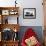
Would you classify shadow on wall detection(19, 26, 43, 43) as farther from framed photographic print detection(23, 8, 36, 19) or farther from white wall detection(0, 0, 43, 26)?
framed photographic print detection(23, 8, 36, 19)

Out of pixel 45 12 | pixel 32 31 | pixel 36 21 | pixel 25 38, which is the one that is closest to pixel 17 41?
pixel 25 38

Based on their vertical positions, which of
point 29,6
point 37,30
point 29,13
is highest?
point 29,6

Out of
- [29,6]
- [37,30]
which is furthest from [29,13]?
[37,30]

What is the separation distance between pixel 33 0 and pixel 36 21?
0.82 meters

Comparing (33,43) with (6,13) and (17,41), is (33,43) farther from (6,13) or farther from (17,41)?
→ (6,13)

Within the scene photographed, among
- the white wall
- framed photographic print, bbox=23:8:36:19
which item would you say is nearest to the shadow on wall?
the white wall

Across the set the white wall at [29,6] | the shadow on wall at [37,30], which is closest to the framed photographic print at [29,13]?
the white wall at [29,6]

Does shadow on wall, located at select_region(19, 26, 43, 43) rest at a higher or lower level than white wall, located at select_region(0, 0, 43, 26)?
lower

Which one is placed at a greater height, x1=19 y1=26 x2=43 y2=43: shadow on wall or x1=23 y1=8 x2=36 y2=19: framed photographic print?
x1=23 y1=8 x2=36 y2=19: framed photographic print

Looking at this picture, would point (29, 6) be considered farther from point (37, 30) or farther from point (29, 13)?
point (37, 30)

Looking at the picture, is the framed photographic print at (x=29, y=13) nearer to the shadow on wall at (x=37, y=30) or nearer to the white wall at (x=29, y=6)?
the white wall at (x=29, y=6)

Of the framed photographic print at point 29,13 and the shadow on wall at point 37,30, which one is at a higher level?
the framed photographic print at point 29,13

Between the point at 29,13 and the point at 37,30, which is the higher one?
the point at 29,13

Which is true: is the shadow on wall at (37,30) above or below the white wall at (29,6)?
below
